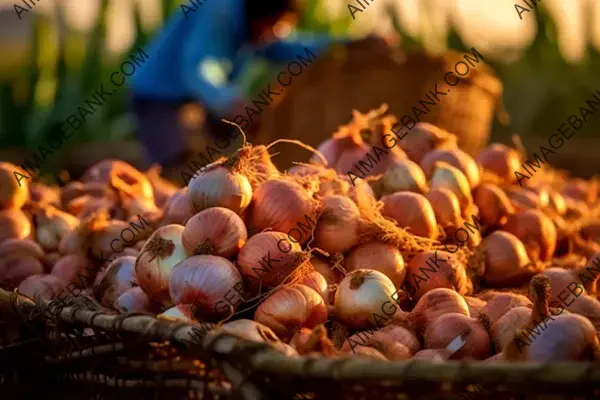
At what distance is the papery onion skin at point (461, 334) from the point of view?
1.47m

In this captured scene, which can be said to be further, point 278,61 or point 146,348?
point 278,61

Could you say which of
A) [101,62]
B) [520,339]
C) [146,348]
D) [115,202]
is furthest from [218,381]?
[101,62]

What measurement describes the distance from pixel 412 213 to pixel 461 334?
396 millimetres

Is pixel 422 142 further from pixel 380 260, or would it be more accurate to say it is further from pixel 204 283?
pixel 204 283

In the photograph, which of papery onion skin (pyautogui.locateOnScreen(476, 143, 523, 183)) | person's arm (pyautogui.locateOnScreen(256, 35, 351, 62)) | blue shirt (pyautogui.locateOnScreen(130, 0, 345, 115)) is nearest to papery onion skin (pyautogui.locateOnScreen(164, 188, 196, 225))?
papery onion skin (pyautogui.locateOnScreen(476, 143, 523, 183))

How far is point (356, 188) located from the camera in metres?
1.84

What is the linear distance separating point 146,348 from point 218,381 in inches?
5.9

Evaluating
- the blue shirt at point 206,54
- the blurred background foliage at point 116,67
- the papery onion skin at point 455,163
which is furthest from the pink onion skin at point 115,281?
the blurred background foliage at point 116,67

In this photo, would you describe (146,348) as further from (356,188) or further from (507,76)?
(507,76)

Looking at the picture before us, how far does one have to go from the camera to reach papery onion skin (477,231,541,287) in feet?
6.21

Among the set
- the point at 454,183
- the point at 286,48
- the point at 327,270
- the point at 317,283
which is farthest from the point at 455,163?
the point at 286,48

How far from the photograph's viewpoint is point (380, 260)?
1701 millimetres

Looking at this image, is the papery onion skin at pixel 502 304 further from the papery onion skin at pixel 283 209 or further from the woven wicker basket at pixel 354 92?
the woven wicker basket at pixel 354 92

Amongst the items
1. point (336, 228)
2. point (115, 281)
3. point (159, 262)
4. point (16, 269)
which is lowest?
point (16, 269)
